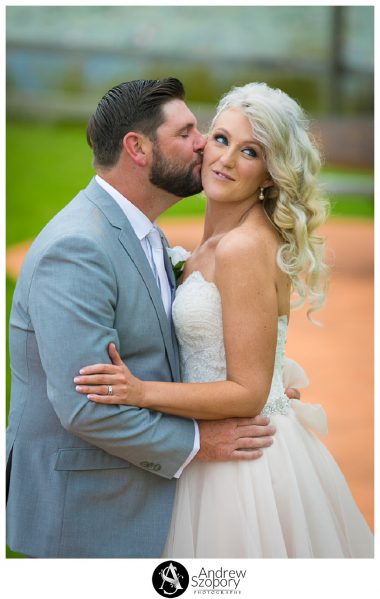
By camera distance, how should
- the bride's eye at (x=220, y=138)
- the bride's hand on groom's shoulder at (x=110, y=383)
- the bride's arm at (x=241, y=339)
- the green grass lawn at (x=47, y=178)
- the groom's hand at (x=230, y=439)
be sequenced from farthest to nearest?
1. the green grass lawn at (x=47, y=178)
2. the bride's eye at (x=220, y=138)
3. the groom's hand at (x=230, y=439)
4. the bride's arm at (x=241, y=339)
5. the bride's hand on groom's shoulder at (x=110, y=383)

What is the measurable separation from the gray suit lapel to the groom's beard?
0.19m

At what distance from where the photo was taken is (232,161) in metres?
2.91

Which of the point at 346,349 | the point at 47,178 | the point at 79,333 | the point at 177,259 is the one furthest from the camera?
the point at 47,178

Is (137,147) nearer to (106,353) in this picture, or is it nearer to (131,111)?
(131,111)

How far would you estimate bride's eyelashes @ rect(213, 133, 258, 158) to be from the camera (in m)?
2.93

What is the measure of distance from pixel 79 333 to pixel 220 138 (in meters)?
0.89

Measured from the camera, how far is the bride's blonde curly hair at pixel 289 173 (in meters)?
2.88

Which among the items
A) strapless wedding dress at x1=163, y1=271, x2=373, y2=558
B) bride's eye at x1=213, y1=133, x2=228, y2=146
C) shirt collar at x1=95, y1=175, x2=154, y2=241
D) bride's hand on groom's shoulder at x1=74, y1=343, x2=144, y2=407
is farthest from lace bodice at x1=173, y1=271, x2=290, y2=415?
bride's eye at x1=213, y1=133, x2=228, y2=146

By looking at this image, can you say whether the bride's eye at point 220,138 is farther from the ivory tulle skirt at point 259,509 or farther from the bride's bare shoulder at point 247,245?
the ivory tulle skirt at point 259,509

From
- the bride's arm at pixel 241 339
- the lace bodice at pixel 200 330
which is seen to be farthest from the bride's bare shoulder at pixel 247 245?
the lace bodice at pixel 200 330
